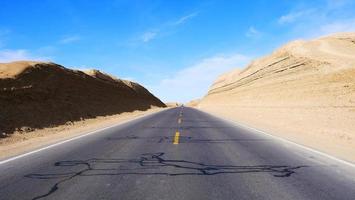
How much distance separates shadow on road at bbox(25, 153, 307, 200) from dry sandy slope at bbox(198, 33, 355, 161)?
10.6ft

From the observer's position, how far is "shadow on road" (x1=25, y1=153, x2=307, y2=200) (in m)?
7.60

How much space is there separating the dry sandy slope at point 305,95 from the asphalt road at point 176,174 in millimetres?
2361

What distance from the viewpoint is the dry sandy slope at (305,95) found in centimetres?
1767

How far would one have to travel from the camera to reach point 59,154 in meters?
10.6

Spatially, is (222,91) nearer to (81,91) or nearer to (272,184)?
(81,91)

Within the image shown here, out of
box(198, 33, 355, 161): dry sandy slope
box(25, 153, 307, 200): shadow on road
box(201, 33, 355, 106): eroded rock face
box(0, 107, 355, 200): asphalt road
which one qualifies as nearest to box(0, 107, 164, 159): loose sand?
box(0, 107, 355, 200): asphalt road

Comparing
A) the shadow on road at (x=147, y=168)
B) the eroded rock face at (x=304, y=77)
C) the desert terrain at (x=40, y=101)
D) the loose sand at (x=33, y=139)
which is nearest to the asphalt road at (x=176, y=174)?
the shadow on road at (x=147, y=168)

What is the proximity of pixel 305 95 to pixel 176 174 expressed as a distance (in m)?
37.7

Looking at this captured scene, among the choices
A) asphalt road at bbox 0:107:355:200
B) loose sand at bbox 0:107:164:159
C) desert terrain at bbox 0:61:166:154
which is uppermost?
desert terrain at bbox 0:61:166:154

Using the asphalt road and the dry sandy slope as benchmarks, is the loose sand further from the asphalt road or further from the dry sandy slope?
the dry sandy slope

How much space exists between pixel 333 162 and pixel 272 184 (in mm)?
3248

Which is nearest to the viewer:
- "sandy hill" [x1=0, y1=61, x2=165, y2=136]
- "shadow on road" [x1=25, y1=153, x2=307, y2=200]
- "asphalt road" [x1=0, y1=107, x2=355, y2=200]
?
"asphalt road" [x1=0, y1=107, x2=355, y2=200]

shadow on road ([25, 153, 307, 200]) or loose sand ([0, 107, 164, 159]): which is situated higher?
loose sand ([0, 107, 164, 159])

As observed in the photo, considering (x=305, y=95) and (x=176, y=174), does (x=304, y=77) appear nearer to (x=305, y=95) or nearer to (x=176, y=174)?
(x=305, y=95)
